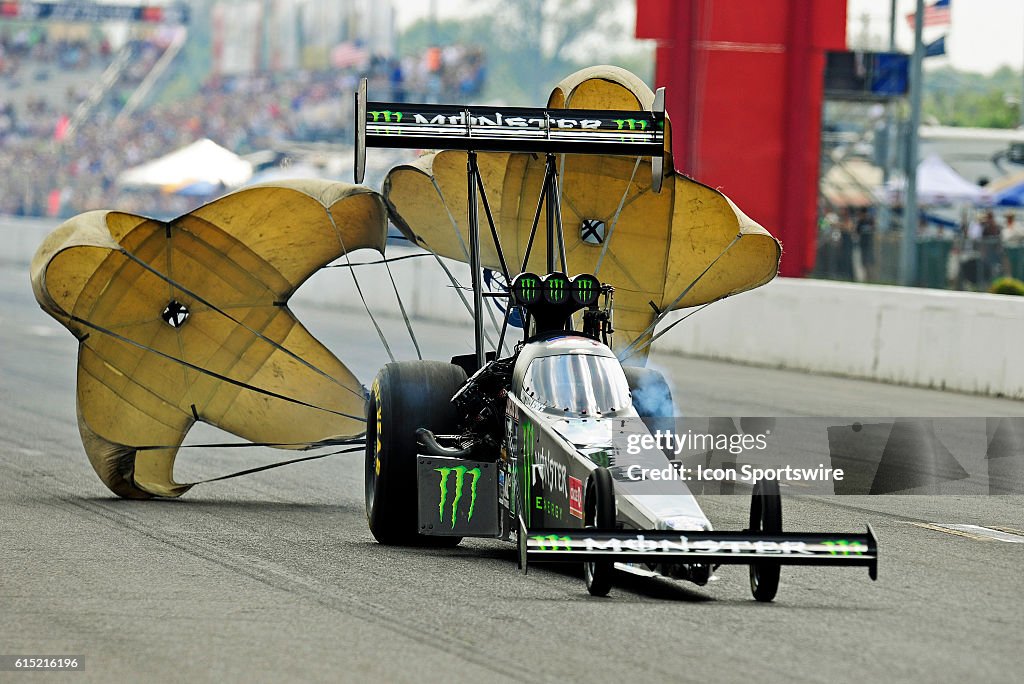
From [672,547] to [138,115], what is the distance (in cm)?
7163

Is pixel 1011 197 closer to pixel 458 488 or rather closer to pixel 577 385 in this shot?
pixel 458 488

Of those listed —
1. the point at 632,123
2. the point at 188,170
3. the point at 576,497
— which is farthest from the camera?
the point at 188,170

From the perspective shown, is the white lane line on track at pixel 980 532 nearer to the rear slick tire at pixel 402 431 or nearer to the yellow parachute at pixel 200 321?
the rear slick tire at pixel 402 431

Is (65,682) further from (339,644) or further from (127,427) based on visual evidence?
(127,427)

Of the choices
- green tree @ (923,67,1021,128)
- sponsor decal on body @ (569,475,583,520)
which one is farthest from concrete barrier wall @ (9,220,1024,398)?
green tree @ (923,67,1021,128)

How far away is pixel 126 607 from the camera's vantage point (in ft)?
25.5

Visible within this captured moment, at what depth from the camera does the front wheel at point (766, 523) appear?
Answer: 25.0ft

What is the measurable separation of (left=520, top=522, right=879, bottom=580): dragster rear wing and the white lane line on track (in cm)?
321

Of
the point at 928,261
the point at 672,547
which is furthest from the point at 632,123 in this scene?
the point at 928,261

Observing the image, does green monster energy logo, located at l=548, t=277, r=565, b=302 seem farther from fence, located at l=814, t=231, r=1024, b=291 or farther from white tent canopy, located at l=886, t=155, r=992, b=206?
white tent canopy, located at l=886, t=155, r=992, b=206

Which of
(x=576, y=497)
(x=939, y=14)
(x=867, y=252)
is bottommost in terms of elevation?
(x=867, y=252)

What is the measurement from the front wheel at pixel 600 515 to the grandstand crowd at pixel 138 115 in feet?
156

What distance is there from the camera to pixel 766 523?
7633 mm

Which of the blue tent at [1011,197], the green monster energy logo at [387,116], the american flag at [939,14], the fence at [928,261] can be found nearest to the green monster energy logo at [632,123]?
the green monster energy logo at [387,116]
